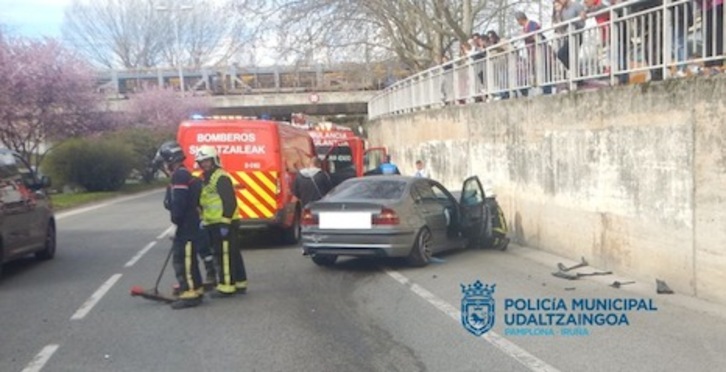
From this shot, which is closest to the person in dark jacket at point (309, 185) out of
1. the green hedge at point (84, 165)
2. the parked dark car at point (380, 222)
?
the parked dark car at point (380, 222)

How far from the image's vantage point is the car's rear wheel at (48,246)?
39.2 feet

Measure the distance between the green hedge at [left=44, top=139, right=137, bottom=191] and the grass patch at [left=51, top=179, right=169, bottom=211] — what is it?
0.76m

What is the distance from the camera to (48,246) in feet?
39.7

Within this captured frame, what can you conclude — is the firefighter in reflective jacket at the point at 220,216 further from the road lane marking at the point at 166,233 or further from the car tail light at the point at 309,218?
the road lane marking at the point at 166,233

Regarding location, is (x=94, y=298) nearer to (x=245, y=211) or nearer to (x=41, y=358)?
(x=41, y=358)

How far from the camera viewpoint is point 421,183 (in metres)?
11.5

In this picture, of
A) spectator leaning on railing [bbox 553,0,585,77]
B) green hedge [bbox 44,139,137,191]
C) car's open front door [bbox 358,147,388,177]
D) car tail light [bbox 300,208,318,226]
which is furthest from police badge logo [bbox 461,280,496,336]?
green hedge [bbox 44,139,137,191]

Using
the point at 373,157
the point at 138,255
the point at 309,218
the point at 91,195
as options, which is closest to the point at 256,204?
the point at 138,255

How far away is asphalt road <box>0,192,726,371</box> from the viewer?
590 centimetres

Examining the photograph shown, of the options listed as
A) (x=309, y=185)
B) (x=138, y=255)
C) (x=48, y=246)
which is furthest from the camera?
(x=309, y=185)

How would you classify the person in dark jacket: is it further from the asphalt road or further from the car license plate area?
the car license plate area

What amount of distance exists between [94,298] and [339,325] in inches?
129

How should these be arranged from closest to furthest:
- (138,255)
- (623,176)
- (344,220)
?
(623,176) < (344,220) < (138,255)

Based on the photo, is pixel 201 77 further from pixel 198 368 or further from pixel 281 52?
pixel 198 368
